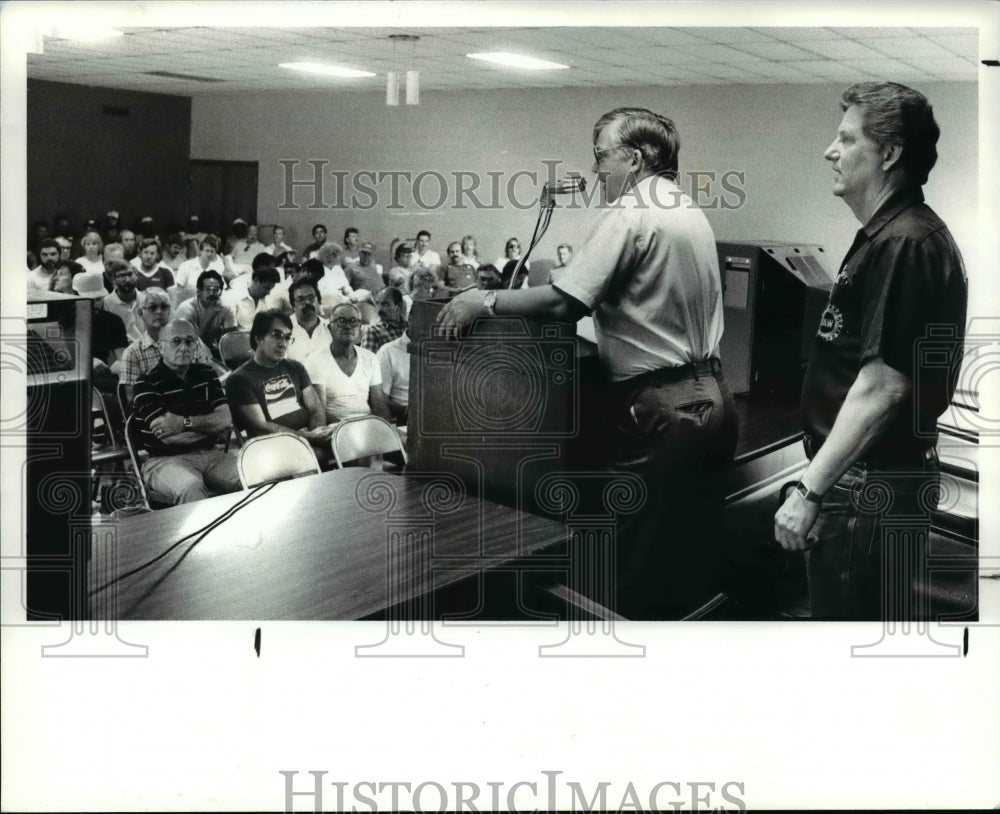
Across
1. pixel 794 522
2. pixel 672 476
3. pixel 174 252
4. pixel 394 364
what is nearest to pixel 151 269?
pixel 174 252

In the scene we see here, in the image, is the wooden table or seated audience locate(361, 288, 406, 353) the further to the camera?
seated audience locate(361, 288, 406, 353)

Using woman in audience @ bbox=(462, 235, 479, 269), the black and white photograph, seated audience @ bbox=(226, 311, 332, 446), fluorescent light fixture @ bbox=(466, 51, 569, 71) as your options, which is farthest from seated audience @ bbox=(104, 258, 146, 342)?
fluorescent light fixture @ bbox=(466, 51, 569, 71)

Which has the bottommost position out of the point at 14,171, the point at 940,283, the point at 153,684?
the point at 153,684

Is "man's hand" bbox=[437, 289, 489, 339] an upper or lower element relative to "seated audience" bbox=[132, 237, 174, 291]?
lower

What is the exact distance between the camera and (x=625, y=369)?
161 inches

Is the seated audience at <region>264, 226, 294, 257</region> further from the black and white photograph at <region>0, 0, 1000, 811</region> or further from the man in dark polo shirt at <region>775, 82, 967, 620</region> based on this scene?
the man in dark polo shirt at <region>775, 82, 967, 620</region>

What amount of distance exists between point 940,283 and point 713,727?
159 cm

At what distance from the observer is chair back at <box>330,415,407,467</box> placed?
417 centimetres

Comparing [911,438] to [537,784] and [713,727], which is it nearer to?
[713,727]

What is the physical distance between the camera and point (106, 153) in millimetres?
4066

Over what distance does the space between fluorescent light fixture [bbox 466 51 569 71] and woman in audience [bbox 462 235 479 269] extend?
0.57m

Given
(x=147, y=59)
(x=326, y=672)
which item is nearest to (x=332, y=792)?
(x=326, y=672)

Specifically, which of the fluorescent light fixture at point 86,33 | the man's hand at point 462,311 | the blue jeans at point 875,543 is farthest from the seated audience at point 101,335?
the blue jeans at point 875,543

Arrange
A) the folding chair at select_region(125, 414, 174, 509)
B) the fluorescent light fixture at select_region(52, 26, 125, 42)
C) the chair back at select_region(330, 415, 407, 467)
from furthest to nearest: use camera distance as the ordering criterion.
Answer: the chair back at select_region(330, 415, 407, 467)
the folding chair at select_region(125, 414, 174, 509)
the fluorescent light fixture at select_region(52, 26, 125, 42)
